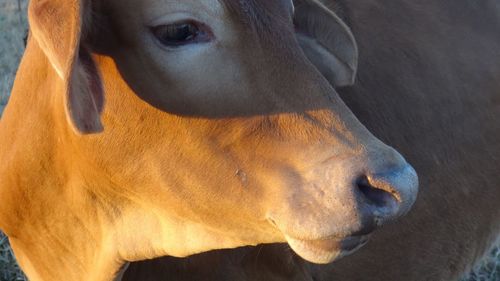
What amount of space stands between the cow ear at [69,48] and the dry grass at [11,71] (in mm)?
2964

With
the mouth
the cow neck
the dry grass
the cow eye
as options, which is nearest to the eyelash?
the cow eye

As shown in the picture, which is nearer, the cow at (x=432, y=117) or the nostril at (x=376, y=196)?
the nostril at (x=376, y=196)

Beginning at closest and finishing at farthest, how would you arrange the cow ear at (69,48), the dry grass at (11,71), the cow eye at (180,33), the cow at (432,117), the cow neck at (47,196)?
the cow ear at (69,48), the cow eye at (180,33), the cow neck at (47,196), the cow at (432,117), the dry grass at (11,71)

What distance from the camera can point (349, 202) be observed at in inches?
98.8

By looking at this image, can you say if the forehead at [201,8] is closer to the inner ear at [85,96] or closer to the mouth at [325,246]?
the inner ear at [85,96]

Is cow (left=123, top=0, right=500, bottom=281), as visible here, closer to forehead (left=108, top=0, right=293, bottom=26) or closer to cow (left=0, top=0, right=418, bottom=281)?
cow (left=0, top=0, right=418, bottom=281)

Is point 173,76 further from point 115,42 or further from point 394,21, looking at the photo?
point 394,21

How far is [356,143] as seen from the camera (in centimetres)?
258

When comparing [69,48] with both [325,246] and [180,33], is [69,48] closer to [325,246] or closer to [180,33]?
[180,33]

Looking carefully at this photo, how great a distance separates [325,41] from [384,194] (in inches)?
29.4

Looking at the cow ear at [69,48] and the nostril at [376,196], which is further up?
the cow ear at [69,48]

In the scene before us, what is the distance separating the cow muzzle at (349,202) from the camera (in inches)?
99.0

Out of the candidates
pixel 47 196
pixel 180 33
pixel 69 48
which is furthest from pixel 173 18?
pixel 47 196

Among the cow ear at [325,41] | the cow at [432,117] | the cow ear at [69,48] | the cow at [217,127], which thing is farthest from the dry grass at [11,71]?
the cow ear at [69,48]
